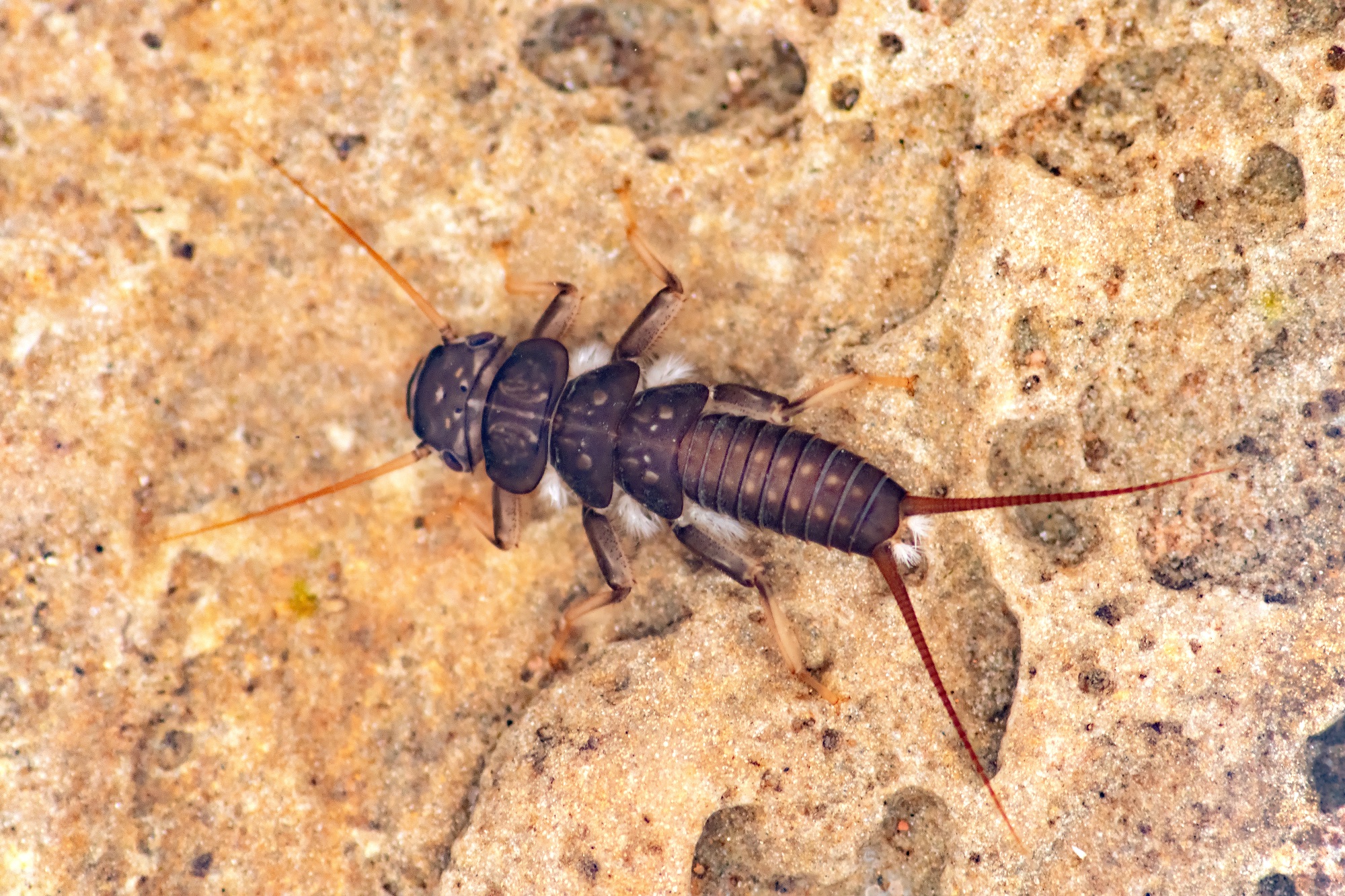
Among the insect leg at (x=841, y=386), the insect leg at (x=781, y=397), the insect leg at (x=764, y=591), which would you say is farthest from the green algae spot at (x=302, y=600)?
the insect leg at (x=841, y=386)

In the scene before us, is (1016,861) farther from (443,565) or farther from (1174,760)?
(443,565)

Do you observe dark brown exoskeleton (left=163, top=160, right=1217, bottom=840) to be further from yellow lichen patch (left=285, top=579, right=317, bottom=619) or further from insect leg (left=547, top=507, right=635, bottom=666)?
yellow lichen patch (left=285, top=579, right=317, bottom=619)

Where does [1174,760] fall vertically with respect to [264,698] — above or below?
above

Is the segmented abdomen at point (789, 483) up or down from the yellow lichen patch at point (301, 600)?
up

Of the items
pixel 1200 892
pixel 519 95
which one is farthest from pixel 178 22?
pixel 1200 892

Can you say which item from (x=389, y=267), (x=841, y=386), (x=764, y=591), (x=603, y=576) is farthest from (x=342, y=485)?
(x=841, y=386)

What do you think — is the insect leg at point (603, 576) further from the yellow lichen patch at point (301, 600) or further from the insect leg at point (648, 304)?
the yellow lichen patch at point (301, 600)

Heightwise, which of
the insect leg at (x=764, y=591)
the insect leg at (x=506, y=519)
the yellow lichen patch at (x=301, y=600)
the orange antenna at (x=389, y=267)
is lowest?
the yellow lichen patch at (x=301, y=600)
